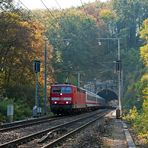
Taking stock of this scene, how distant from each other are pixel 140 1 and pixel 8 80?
7109 centimetres

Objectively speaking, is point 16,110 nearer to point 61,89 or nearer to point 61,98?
point 61,98

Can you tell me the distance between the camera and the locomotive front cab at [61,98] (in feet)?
143

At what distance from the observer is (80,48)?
4122 inches

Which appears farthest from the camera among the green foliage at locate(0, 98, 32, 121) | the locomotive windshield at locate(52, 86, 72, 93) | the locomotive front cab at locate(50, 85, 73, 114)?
the locomotive windshield at locate(52, 86, 72, 93)

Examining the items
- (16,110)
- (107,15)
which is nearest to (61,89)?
(16,110)

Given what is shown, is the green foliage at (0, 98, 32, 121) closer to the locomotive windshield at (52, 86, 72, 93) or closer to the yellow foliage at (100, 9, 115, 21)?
the locomotive windshield at (52, 86, 72, 93)

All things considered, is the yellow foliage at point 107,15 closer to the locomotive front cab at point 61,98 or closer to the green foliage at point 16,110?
the locomotive front cab at point 61,98

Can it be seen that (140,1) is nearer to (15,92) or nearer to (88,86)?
(88,86)

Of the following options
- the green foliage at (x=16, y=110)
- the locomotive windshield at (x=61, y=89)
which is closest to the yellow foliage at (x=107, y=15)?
the locomotive windshield at (x=61, y=89)

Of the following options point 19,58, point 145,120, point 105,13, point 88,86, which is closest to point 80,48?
point 88,86

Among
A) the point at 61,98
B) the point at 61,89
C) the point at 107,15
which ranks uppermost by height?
the point at 107,15

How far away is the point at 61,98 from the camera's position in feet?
145

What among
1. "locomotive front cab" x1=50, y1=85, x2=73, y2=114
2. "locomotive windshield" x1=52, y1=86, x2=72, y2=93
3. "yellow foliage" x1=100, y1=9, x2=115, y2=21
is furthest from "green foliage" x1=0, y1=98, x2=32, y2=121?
"yellow foliage" x1=100, y1=9, x2=115, y2=21

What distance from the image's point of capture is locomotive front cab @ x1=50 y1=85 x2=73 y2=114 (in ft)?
143
